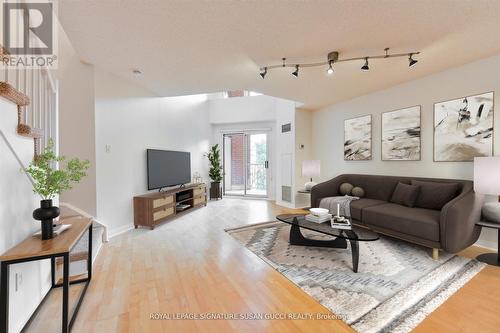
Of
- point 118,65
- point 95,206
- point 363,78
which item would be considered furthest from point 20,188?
point 363,78

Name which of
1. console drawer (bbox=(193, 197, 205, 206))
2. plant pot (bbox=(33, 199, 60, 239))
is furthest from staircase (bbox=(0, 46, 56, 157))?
console drawer (bbox=(193, 197, 205, 206))

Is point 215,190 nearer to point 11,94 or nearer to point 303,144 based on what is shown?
point 303,144

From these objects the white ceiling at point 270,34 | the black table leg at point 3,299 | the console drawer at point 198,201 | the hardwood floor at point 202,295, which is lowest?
the hardwood floor at point 202,295

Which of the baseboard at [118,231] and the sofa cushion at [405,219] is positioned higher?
the sofa cushion at [405,219]

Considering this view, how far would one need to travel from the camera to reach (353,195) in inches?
160

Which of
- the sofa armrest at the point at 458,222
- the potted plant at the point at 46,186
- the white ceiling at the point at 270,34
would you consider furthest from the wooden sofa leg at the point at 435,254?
the potted plant at the point at 46,186

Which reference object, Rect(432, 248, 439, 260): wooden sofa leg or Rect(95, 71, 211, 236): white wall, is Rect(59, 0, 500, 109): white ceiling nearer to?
Rect(95, 71, 211, 236): white wall

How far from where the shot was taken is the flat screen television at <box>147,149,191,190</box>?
4.18 m

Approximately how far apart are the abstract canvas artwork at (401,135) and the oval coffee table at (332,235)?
1911 mm

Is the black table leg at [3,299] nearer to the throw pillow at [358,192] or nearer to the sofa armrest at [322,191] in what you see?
the sofa armrest at [322,191]

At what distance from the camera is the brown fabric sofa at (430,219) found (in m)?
2.33

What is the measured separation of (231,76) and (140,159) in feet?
7.50

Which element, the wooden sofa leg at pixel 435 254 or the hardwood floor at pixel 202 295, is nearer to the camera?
the hardwood floor at pixel 202 295

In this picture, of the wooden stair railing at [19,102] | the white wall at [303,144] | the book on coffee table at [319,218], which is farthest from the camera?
the white wall at [303,144]
